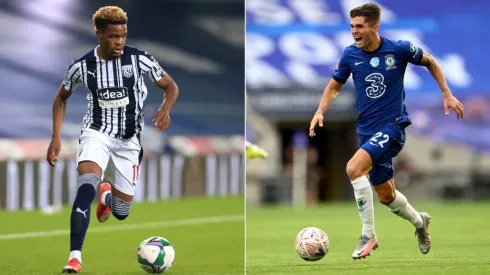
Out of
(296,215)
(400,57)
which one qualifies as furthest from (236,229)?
(400,57)

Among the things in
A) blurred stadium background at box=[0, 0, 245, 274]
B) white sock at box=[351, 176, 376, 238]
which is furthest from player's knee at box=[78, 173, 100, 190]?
white sock at box=[351, 176, 376, 238]

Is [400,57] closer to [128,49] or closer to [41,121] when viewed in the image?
[128,49]

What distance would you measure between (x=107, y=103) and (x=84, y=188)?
27.8 inches

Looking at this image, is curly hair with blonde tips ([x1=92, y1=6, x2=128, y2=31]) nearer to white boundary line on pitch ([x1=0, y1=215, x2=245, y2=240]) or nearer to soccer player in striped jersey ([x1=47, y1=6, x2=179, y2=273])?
soccer player in striped jersey ([x1=47, y1=6, x2=179, y2=273])

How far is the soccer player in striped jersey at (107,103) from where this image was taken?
24.8ft

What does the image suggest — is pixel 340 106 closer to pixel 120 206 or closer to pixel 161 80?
pixel 120 206

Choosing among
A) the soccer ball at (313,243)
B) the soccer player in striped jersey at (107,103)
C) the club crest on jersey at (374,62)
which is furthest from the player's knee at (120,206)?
the club crest on jersey at (374,62)

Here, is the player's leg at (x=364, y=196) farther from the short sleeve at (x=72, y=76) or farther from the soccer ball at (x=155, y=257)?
the short sleeve at (x=72, y=76)

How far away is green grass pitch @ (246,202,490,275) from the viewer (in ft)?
25.1

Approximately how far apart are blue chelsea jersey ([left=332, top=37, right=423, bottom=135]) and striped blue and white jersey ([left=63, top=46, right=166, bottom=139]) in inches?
60.9

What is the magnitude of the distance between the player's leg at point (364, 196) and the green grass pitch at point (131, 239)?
94 cm

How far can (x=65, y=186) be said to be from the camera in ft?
56.2

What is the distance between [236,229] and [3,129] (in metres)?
8.82

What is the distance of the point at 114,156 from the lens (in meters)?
8.13
